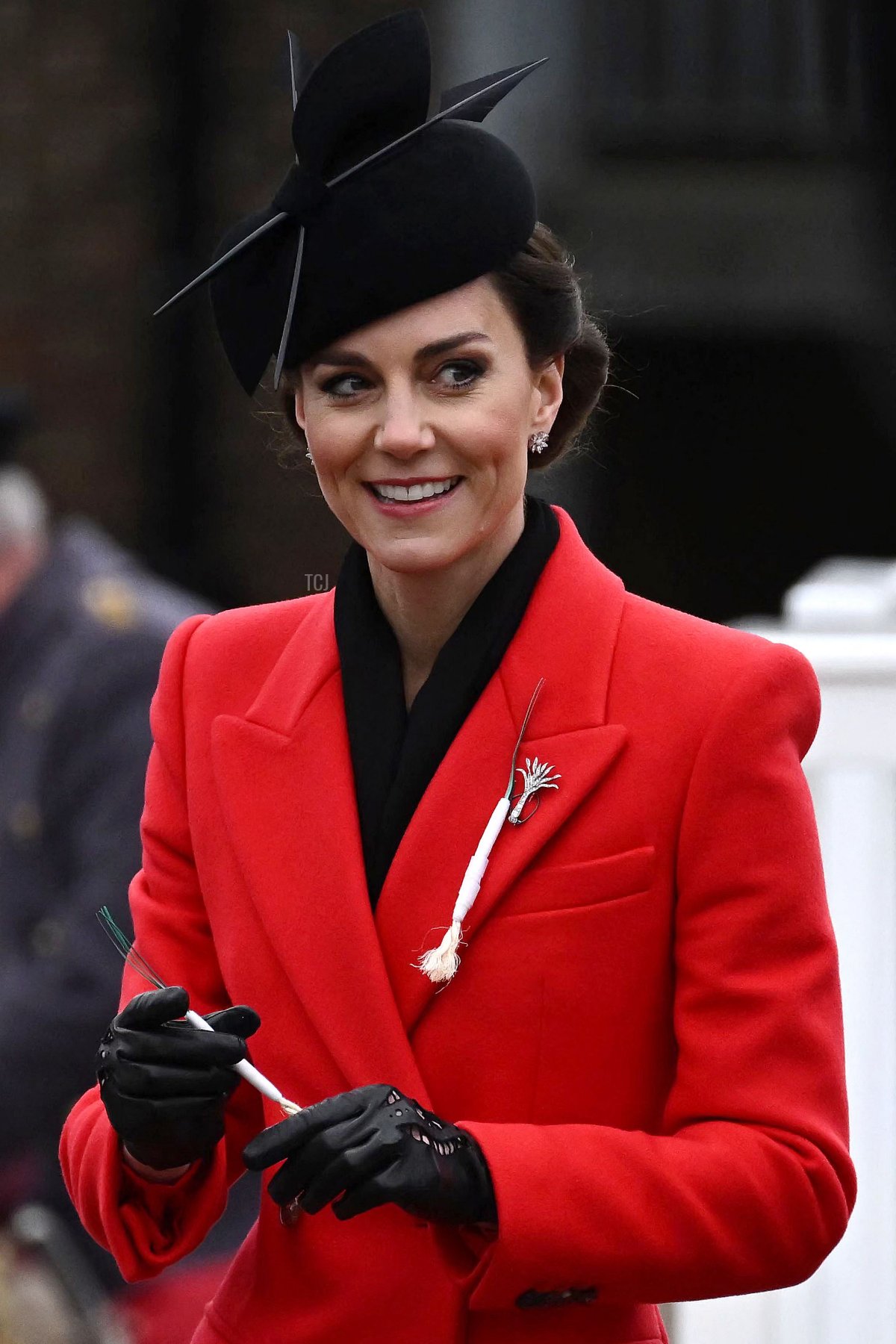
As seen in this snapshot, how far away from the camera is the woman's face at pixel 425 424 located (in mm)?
1568

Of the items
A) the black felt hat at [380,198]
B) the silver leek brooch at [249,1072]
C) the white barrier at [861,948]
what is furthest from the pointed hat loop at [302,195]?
the white barrier at [861,948]

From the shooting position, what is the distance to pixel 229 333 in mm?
1657

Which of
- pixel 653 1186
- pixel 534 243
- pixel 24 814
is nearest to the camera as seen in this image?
pixel 653 1186

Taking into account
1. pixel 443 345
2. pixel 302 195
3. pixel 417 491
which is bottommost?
pixel 417 491

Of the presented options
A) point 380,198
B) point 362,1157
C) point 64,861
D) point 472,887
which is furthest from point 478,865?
point 64,861

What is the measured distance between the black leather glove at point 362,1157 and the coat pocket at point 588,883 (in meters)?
0.19

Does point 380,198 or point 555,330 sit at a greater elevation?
point 380,198

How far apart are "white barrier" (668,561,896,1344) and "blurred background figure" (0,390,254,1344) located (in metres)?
0.88

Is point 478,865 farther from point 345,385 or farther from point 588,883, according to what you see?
point 345,385

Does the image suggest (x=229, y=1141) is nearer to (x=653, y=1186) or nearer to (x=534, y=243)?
(x=653, y=1186)

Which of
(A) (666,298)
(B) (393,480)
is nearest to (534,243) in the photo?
(B) (393,480)

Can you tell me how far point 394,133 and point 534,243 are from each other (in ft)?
0.47

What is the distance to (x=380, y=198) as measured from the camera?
1569 millimetres

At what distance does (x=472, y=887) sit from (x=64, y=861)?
70.4 inches
